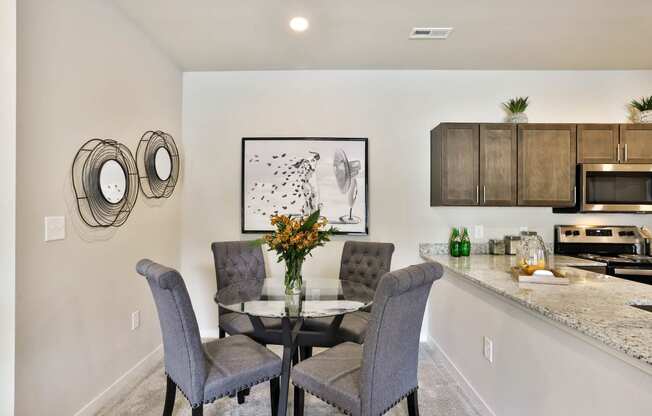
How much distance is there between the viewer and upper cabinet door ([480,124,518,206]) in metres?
3.02

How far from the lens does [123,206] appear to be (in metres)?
2.38

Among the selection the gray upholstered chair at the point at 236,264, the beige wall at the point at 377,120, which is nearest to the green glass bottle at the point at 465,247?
the beige wall at the point at 377,120

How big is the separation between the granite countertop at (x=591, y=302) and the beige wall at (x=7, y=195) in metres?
2.41

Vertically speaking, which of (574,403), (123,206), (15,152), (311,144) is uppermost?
(311,144)

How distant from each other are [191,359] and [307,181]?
6.68ft

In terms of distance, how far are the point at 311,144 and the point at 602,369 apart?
2.66m

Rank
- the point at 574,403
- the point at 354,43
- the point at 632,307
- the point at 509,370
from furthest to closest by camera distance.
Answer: the point at 354,43, the point at 509,370, the point at 632,307, the point at 574,403

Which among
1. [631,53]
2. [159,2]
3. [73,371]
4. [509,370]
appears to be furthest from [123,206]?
[631,53]

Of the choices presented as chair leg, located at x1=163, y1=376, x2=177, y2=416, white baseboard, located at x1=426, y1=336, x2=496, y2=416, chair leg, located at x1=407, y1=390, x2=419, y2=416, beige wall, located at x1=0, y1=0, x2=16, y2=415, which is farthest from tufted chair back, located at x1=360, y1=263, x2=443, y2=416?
beige wall, located at x1=0, y1=0, x2=16, y2=415

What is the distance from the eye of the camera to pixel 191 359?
5.11 ft

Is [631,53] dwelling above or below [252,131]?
above

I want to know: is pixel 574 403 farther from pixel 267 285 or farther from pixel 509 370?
pixel 267 285

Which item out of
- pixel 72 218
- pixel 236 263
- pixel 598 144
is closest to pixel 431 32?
pixel 598 144

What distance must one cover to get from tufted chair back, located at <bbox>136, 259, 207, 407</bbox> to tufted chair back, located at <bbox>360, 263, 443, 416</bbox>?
758 millimetres
